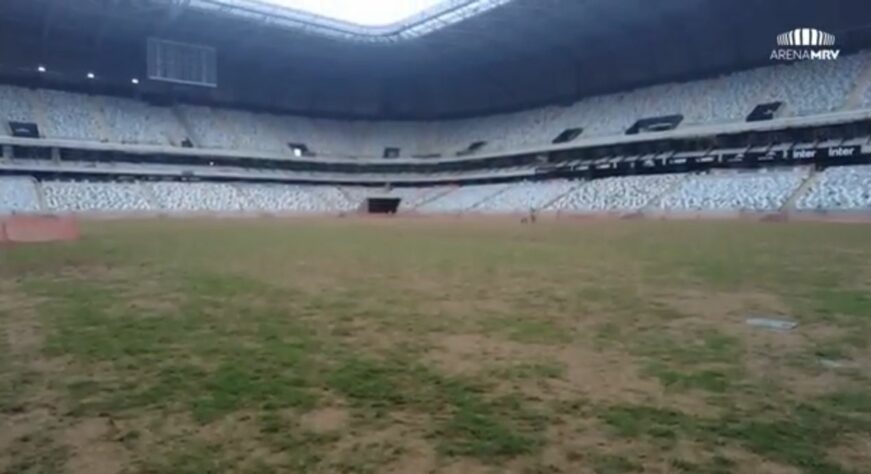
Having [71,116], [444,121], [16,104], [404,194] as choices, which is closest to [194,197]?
[71,116]

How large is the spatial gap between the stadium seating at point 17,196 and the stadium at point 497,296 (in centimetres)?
32

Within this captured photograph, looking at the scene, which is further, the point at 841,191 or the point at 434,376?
the point at 841,191

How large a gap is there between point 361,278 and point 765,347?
6207 mm

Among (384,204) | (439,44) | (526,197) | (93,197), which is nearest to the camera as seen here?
(93,197)

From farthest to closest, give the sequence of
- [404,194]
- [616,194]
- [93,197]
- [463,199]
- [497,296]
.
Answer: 1. [404,194]
2. [463,199]
3. [93,197]
4. [616,194]
5. [497,296]

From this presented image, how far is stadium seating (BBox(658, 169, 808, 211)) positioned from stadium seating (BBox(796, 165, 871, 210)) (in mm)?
1213

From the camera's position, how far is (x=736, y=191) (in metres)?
37.1

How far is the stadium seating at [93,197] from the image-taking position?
4416 centimetres

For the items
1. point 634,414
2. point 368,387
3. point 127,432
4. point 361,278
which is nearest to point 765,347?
point 634,414

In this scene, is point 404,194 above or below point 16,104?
below

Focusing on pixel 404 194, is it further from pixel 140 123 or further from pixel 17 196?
pixel 17 196

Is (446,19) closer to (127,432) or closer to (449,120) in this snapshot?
(449,120)

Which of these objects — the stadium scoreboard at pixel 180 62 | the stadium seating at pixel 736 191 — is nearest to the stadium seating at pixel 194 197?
the stadium scoreboard at pixel 180 62

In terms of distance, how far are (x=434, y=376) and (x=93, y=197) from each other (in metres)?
49.2
